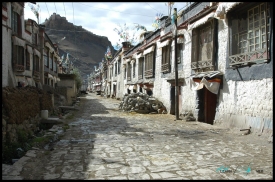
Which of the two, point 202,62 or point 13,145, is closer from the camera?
point 13,145

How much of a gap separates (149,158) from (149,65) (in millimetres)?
16053

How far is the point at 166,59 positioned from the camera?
1762 cm

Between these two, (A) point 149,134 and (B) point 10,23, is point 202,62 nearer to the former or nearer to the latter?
(A) point 149,134

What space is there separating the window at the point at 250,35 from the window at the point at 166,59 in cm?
694

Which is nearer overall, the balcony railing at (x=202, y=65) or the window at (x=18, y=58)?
the balcony railing at (x=202, y=65)

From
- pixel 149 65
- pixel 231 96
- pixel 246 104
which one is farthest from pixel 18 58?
pixel 246 104

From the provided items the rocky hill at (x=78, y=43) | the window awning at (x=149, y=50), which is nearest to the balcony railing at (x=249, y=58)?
the window awning at (x=149, y=50)

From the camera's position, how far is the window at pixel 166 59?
665 inches

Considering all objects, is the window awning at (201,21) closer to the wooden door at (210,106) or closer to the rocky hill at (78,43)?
the wooden door at (210,106)

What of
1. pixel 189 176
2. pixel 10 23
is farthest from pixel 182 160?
pixel 10 23

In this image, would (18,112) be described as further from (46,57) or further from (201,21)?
(46,57)

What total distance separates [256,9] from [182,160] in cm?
658

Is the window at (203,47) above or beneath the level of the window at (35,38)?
beneath

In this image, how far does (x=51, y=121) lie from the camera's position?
37.6 feet
